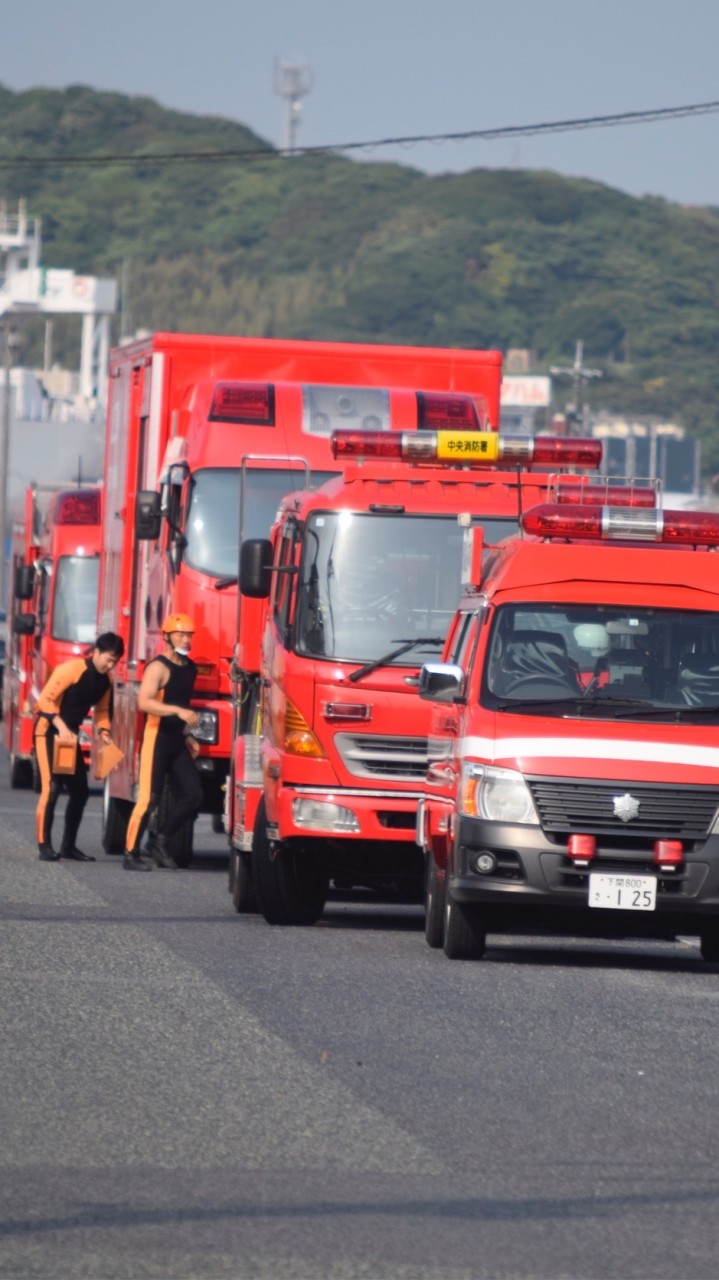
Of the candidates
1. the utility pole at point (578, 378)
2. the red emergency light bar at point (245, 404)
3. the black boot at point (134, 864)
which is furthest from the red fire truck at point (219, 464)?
the utility pole at point (578, 378)

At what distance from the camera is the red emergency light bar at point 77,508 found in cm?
2783

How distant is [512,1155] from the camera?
7.07 metres

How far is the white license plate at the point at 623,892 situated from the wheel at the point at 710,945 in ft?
3.15

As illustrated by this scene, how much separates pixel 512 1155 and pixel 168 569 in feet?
34.6

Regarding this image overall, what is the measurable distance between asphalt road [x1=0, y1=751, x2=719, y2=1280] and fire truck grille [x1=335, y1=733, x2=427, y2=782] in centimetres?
113

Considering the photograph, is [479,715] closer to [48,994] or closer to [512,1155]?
[48,994]

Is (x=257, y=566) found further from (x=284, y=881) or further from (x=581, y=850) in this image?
(x=581, y=850)

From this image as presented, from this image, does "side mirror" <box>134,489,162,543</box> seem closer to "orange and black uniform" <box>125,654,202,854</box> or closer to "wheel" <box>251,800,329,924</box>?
"orange and black uniform" <box>125,654,202,854</box>

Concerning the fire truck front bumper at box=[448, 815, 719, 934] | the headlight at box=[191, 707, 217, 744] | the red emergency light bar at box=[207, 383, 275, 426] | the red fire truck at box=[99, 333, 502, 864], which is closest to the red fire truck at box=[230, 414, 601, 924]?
the red fire truck at box=[99, 333, 502, 864]

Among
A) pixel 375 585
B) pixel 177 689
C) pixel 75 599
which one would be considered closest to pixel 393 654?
pixel 375 585

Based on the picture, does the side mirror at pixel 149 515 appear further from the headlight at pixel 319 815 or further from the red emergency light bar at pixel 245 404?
the headlight at pixel 319 815

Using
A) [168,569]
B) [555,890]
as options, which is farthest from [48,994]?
[168,569]

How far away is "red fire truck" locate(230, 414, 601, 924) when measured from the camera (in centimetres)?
1359

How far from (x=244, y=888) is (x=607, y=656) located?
136 inches
